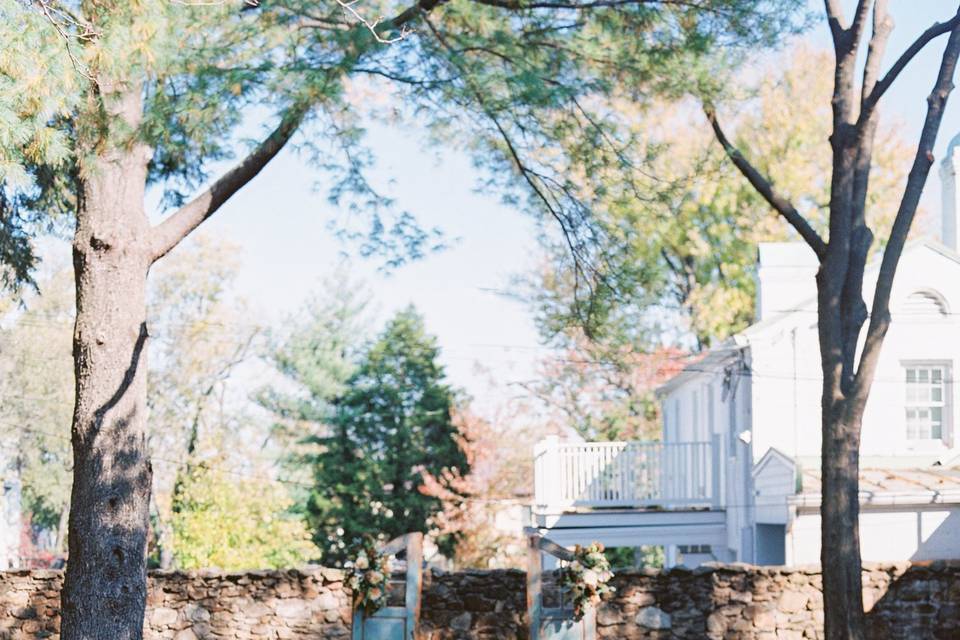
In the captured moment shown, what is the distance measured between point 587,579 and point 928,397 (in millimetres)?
8647

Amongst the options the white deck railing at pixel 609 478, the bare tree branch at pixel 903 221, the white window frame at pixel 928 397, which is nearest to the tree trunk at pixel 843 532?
the bare tree branch at pixel 903 221

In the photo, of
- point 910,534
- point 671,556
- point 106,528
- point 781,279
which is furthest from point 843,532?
point 671,556

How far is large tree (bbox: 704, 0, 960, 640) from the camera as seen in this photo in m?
9.93

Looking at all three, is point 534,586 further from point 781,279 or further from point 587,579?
point 781,279

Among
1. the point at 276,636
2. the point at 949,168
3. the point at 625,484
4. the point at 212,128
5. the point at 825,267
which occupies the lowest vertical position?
the point at 276,636

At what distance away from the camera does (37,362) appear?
A: 30328 millimetres

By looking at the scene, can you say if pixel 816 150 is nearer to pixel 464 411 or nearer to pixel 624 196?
pixel 464 411

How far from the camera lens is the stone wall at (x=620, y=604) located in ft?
37.2

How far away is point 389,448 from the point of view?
100 ft

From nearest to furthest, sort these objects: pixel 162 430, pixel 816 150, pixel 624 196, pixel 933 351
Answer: pixel 624 196 → pixel 933 351 → pixel 816 150 → pixel 162 430

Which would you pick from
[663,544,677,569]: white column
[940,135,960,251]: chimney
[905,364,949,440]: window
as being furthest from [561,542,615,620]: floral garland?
[663,544,677,569]: white column

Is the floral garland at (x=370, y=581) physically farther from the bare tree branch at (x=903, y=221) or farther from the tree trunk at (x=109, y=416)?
the bare tree branch at (x=903, y=221)

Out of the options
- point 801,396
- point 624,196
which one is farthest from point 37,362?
point 624,196

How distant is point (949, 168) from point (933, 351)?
280 centimetres
